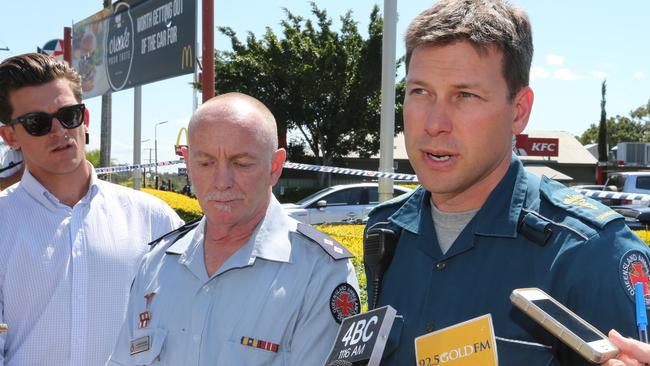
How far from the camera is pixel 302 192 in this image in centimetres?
2783

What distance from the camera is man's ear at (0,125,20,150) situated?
289 cm

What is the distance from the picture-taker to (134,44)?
561 inches

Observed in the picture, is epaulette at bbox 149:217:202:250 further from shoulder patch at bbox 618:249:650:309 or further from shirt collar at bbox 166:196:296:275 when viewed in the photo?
shoulder patch at bbox 618:249:650:309

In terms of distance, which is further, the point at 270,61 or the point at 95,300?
the point at 270,61

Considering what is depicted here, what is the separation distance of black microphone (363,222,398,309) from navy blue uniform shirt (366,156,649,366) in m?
0.02

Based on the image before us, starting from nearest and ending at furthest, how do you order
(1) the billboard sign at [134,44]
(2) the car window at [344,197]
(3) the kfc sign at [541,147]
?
(1) the billboard sign at [134,44], (2) the car window at [344,197], (3) the kfc sign at [541,147]

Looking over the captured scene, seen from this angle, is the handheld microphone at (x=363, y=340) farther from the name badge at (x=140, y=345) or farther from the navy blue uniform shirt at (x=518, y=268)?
the name badge at (x=140, y=345)

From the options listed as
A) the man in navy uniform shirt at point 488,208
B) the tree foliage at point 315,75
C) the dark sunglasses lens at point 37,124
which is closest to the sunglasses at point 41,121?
the dark sunglasses lens at point 37,124

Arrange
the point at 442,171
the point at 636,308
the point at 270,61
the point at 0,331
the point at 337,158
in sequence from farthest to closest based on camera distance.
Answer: the point at 337,158
the point at 270,61
the point at 0,331
the point at 442,171
the point at 636,308

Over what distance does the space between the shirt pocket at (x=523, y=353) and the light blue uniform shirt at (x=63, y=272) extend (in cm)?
164

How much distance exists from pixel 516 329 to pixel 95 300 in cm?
171

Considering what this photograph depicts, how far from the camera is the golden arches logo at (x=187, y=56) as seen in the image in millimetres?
11594

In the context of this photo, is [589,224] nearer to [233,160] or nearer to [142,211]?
[233,160]

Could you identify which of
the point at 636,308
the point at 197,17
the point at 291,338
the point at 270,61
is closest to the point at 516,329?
the point at 636,308
